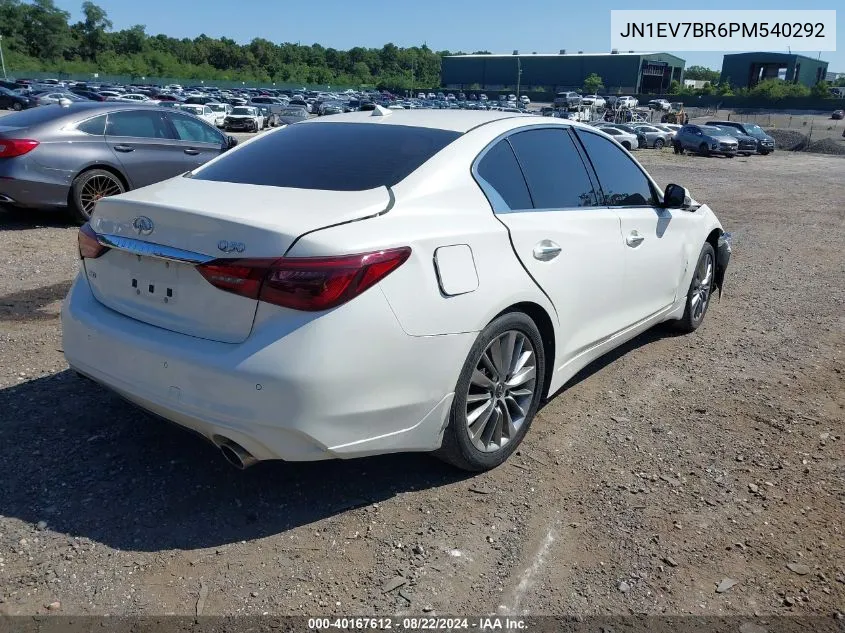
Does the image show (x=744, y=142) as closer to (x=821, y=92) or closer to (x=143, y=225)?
(x=143, y=225)

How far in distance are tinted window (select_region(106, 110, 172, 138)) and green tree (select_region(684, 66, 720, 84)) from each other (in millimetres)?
164997

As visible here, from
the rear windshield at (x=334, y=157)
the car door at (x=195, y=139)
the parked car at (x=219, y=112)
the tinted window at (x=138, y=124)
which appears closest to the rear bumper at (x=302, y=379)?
the rear windshield at (x=334, y=157)

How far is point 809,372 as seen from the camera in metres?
4.89

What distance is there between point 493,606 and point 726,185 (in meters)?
19.4

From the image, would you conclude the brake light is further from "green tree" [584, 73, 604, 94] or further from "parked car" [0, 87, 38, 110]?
"green tree" [584, 73, 604, 94]

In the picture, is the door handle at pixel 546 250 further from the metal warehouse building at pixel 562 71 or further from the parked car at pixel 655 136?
the metal warehouse building at pixel 562 71

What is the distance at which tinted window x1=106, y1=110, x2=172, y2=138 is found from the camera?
8.55m

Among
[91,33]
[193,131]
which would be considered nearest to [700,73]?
[91,33]

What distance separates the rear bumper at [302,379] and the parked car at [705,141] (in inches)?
1367

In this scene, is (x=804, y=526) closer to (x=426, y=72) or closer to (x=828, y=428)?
(x=828, y=428)

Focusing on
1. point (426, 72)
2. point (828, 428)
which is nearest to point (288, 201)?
point (828, 428)

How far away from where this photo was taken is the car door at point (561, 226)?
11.0ft

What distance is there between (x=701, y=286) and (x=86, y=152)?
6.83 meters

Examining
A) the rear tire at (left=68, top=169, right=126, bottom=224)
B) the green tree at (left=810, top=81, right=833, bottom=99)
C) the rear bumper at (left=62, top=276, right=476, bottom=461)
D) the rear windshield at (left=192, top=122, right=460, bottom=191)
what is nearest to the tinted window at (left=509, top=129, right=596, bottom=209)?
the rear windshield at (left=192, top=122, right=460, bottom=191)
